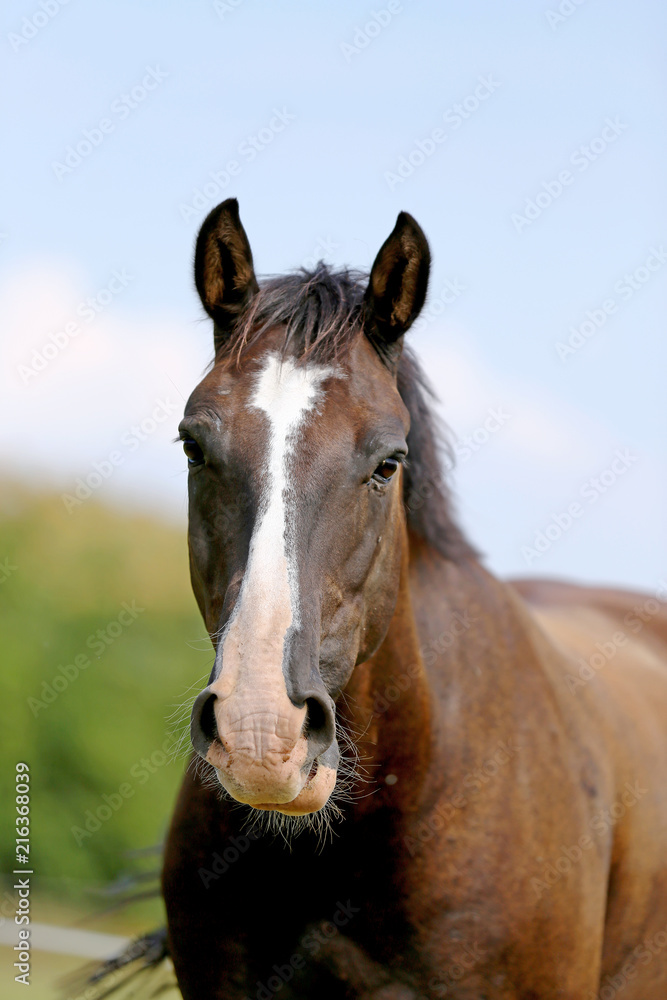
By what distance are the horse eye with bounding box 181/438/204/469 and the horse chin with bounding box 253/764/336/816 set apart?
0.99m

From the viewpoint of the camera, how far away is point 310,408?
8.40ft

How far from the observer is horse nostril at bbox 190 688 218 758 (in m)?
2.10

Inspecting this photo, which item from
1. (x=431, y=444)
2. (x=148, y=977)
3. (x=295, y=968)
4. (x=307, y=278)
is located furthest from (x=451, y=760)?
(x=148, y=977)

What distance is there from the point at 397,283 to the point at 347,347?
0.38 m

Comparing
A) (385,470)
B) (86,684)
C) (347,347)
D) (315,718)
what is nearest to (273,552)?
(315,718)

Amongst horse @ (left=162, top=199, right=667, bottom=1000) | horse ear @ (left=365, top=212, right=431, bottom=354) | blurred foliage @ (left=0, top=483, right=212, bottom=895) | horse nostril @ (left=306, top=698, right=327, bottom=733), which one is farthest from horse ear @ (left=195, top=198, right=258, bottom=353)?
blurred foliage @ (left=0, top=483, right=212, bottom=895)

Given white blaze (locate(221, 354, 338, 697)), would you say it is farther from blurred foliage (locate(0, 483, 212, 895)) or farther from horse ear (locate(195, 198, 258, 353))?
blurred foliage (locate(0, 483, 212, 895))

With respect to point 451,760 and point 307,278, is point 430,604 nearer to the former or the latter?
point 451,760

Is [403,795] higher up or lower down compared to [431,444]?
lower down

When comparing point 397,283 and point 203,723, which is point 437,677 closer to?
point 203,723

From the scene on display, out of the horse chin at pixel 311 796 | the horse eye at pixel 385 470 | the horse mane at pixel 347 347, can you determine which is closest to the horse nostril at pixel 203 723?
the horse chin at pixel 311 796

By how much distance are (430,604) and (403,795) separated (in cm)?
74

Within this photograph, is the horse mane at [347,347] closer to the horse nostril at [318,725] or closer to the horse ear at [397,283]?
the horse ear at [397,283]

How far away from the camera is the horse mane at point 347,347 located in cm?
280
